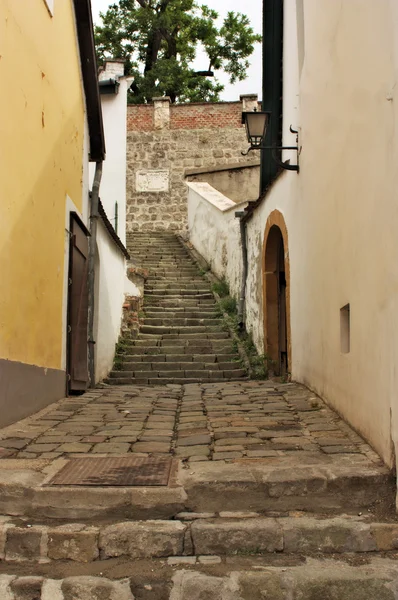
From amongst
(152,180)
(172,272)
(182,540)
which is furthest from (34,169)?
(152,180)

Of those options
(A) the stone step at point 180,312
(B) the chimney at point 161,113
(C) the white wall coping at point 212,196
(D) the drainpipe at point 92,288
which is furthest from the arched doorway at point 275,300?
(B) the chimney at point 161,113

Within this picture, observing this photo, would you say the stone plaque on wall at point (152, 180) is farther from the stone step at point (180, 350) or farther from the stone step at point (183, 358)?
the stone step at point (183, 358)

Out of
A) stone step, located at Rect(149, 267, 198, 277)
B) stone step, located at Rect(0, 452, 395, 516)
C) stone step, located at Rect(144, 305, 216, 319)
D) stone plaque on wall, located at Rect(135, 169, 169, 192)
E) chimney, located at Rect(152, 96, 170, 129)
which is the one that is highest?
chimney, located at Rect(152, 96, 170, 129)

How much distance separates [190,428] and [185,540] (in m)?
2.02

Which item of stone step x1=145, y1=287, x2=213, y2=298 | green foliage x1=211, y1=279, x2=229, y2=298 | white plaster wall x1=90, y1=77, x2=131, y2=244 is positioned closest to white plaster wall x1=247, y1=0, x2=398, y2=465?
green foliage x1=211, y1=279, x2=229, y2=298

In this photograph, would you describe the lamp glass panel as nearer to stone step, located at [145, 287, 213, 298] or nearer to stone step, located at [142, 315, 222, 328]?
stone step, located at [142, 315, 222, 328]

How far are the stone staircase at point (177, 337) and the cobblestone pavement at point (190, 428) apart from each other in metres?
2.05

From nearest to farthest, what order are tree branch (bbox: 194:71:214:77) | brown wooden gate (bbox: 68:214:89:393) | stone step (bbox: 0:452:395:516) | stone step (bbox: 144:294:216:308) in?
stone step (bbox: 0:452:395:516)
brown wooden gate (bbox: 68:214:89:393)
stone step (bbox: 144:294:216:308)
tree branch (bbox: 194:71:214:77)

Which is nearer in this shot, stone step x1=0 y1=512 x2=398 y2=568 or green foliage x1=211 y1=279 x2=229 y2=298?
stone step x1=0 y1=512 x2=398 y2=568

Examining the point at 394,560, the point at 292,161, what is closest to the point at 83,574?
the point at 394,560

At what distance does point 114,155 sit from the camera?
493 inches

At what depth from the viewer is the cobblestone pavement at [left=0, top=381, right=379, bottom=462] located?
4.16 metres

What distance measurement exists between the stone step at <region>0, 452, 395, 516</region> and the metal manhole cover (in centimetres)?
8

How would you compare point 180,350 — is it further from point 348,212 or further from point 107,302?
point 348,212
